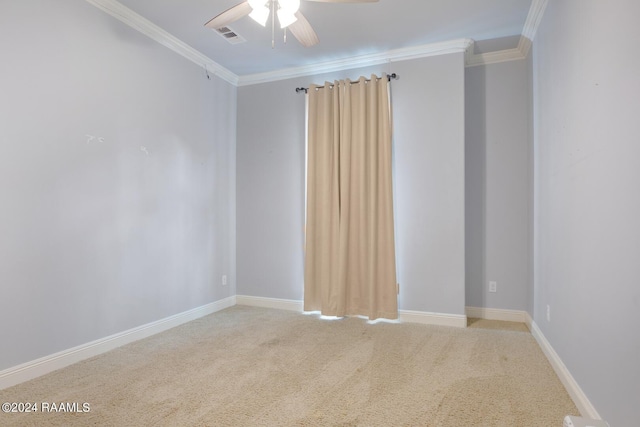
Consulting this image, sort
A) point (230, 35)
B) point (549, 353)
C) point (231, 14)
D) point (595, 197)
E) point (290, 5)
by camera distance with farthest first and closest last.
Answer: point (230, 35)
point (549, 353)
point (231, 14)
point (290, 5)
point (595, 197)

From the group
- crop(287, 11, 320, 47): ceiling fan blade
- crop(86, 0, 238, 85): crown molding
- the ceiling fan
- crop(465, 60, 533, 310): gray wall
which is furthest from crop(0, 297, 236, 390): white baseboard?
crop(465, 60, 533, 310): gray wall

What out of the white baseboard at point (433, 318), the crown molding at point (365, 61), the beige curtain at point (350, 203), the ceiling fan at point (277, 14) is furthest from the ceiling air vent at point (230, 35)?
the white baseboard at point (433, 318)

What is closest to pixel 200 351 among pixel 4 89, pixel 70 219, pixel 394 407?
pixel 70 219

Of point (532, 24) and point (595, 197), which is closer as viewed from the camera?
point (595, 197)

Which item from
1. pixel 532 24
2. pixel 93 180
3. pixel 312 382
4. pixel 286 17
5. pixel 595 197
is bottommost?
pixel 312 382

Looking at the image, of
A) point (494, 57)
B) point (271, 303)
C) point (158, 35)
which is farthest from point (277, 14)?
point (271, 303)

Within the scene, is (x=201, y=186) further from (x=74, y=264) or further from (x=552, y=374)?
(x=552, y=374)

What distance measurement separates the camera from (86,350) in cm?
265

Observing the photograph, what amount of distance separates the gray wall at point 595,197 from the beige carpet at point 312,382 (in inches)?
15.4

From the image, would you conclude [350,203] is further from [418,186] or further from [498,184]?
[498,184]

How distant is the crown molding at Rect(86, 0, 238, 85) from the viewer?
2.83 metres

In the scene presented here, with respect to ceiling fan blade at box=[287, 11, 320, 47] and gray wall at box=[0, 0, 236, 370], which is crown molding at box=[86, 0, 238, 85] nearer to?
gray wall at box=[0, 0, 236, 370]

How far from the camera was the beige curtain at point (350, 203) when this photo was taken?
3578 mm

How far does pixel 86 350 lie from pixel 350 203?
2555 mm
